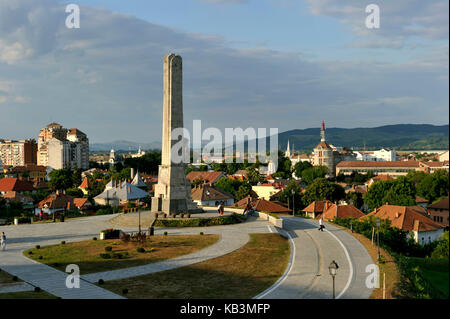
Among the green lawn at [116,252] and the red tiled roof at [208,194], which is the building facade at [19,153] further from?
the green lawn at [116,252]

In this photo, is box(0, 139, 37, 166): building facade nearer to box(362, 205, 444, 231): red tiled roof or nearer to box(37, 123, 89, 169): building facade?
box(37, 123, 89, 169): building facade

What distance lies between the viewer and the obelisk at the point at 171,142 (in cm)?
3753

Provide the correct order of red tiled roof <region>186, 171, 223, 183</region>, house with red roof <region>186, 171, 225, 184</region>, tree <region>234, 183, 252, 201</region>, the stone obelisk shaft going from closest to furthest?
the stone obelisk shaft
tree <region>234, 183, 252, 201</region>
house with red roof <region>186, 171, 225, 184</region>
red tiled roof <region>186, 171, 223, 183</region>

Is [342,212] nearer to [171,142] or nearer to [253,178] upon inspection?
[171,142]

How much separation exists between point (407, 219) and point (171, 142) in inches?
1073

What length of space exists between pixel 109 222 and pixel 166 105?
12.4m

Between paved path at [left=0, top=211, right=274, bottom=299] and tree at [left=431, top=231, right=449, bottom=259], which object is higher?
tree at [left=431, top=231, right=449, bottom=259]

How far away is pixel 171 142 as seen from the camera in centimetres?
3731

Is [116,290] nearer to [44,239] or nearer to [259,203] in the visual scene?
[44,239]

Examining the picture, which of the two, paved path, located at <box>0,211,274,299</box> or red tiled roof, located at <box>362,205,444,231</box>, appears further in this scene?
red tiled roof, located at <box>362,205,444,231</box>

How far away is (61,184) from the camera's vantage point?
315ft

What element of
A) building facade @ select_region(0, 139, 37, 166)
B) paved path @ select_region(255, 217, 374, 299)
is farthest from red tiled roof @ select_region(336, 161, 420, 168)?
building facade @ select_region(0, 139, 37, 166)

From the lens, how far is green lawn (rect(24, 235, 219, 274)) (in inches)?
903

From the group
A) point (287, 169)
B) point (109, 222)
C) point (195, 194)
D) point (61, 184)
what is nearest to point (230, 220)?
point (109, 222)
